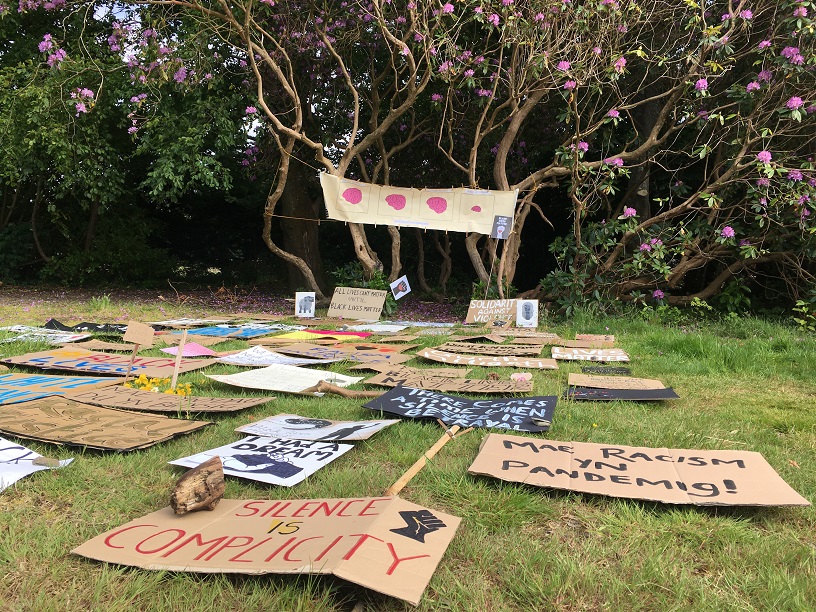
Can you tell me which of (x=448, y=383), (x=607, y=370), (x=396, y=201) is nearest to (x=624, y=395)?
(x=607, y=370)

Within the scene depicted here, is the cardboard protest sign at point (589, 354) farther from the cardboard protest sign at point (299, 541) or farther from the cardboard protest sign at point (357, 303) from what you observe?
the cardboard protest sign at point (357, 303)

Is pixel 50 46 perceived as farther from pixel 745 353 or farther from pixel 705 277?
pixel 705 277

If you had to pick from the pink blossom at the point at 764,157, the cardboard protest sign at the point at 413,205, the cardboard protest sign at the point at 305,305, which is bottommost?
the cardboard protest sign at the point at 305,305

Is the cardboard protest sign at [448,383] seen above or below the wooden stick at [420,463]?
below

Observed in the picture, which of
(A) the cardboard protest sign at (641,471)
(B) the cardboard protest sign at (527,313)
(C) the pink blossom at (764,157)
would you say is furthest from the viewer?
(B) the cardboard protest sign at (527,313)

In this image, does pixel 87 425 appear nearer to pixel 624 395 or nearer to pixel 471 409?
pixel 471 409

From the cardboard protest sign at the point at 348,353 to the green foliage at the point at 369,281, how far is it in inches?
126

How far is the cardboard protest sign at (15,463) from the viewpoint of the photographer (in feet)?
5.57

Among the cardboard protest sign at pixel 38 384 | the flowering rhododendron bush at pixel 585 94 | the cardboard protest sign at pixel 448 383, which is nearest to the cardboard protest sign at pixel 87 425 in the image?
the cardboard protest sign at pixel 38 384

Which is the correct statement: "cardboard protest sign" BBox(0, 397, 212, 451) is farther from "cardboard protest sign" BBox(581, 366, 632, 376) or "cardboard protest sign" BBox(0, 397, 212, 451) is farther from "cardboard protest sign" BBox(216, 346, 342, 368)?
"cardboard protest sign" BBox(581, 366, 632, 376)

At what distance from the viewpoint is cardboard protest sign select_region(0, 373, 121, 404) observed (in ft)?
8.36

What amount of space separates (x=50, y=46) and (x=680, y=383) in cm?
827

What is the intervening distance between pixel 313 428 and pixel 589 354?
105 inches

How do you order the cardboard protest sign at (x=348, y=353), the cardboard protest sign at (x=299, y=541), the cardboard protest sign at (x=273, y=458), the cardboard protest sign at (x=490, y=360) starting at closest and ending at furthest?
1. the cardboard protest sign at (x=299, y=541)
2. the cardboard protest sign at (x=273, y=458)
3. the cardboard protest sign at (x=490, y=360)
4. the cardboard protest sign at (x=348, y=353)
